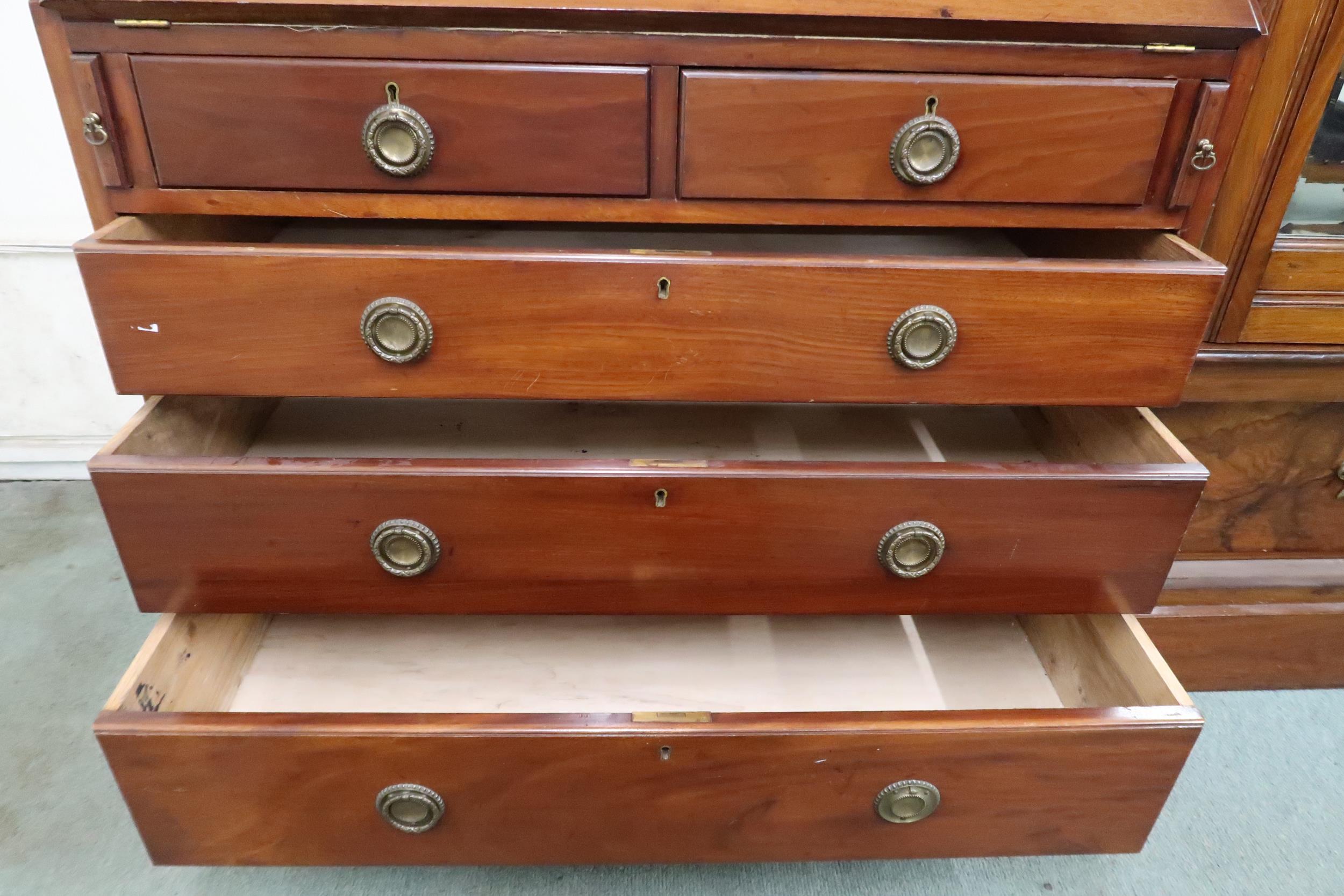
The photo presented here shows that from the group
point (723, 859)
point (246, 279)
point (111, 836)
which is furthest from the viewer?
point (111, 836)

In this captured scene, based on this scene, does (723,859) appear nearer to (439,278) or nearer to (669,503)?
(669,503)

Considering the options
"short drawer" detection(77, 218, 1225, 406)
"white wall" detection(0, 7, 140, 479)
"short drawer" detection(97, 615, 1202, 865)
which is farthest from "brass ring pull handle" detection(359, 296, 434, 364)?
"white wall" detection(0, 7, 140, 479)

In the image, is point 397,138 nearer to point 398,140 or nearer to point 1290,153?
point 398,140

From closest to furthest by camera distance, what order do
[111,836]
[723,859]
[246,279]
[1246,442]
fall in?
[246,279], [723,859], [111,836], [1246,442]

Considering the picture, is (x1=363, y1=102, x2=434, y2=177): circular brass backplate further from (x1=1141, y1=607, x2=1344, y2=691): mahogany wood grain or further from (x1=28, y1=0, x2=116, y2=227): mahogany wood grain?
(x1=1141, y1=607, x2=1344, y2=691): mahogany wood grain

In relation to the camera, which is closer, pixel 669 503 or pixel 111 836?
pixel 669 503

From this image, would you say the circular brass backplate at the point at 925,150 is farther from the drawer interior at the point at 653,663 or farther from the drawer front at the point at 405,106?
the drawer interior at the point at 653,663

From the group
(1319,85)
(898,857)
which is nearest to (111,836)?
(898,857)

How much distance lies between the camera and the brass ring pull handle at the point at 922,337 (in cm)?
67

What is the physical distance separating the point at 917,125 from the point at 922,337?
0.16 m

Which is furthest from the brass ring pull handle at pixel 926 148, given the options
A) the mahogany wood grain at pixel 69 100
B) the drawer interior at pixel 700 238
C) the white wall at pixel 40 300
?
the white wall at pixel 40 300

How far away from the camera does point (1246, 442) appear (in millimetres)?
1008

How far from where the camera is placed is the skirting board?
4.56 ft

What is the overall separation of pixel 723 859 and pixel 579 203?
22.2 inches
